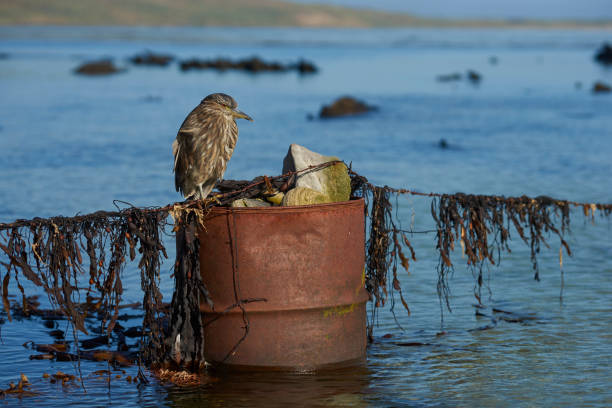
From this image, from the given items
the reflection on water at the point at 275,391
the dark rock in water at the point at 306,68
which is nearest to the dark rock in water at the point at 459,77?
the dark rock in water at the point at 306,68

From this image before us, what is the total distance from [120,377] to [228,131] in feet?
7.22

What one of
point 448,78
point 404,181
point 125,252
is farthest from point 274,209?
point 448,78

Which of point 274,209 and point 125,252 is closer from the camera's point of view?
point 274,209

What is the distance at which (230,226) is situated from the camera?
6.11m

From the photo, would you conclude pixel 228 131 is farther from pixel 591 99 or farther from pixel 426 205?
pixel 591 99

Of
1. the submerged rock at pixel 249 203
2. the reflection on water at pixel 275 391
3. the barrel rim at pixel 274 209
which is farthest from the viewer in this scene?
the submerged rock at pixel 249 203

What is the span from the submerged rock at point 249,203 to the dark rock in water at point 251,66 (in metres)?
45.9

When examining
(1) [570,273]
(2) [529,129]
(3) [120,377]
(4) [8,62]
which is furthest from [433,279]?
(4) [8,62]

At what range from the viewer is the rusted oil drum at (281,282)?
6.09 meters

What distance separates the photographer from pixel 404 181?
16.3m

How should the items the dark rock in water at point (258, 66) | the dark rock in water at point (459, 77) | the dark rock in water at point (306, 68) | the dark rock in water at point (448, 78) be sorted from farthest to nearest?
the dark rock in water at point (258, 66) < the dark rock in water at point (306, 68) < the dark rock in water at point (448, 78) < the dark rock in water at point (459, 77)

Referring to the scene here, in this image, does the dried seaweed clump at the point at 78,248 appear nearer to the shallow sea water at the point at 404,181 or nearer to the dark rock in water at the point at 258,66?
the shallow sea water at the point at 404,181

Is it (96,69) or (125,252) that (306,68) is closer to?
(96,69)

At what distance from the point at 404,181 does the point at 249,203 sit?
10.2m
